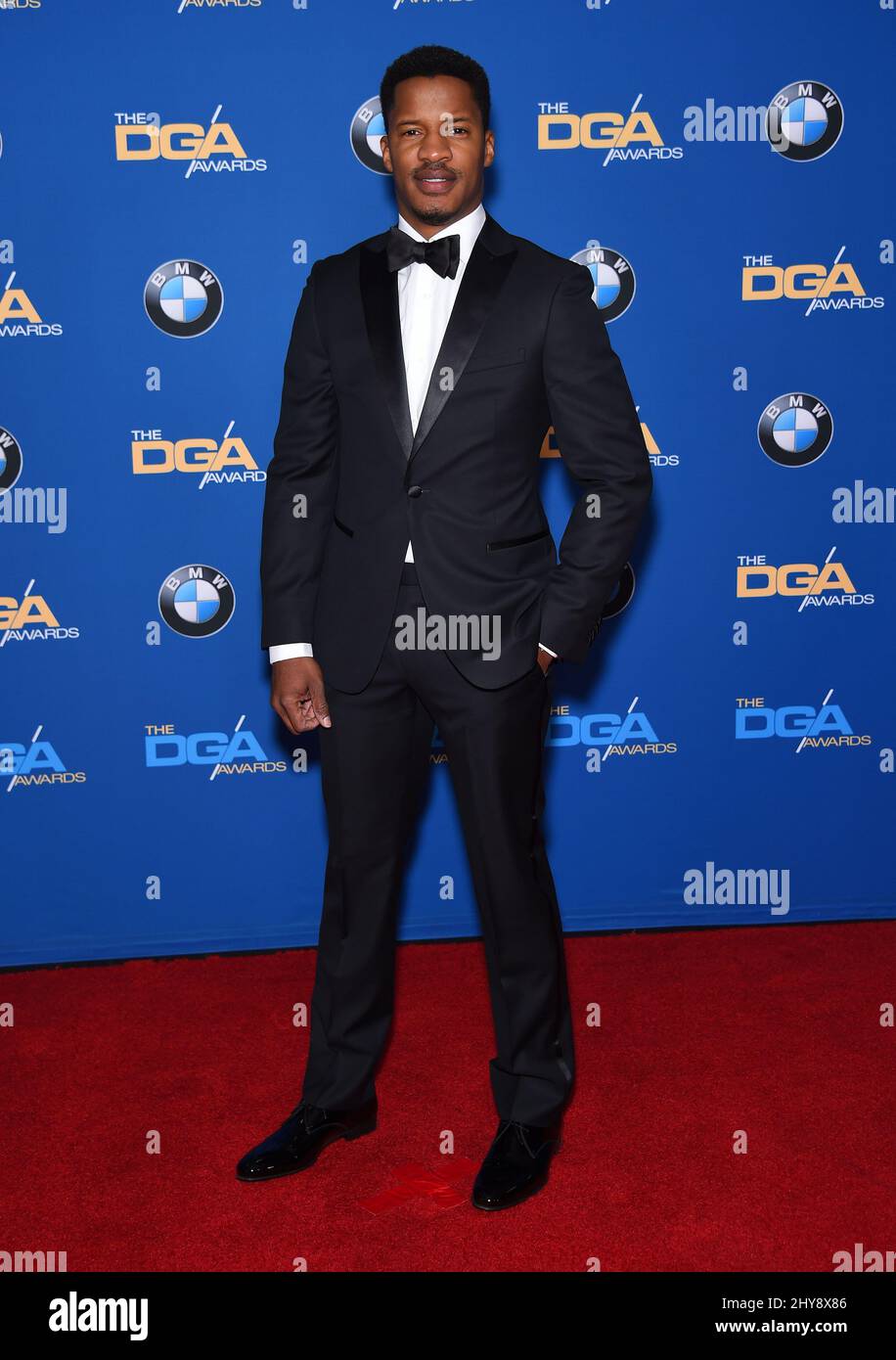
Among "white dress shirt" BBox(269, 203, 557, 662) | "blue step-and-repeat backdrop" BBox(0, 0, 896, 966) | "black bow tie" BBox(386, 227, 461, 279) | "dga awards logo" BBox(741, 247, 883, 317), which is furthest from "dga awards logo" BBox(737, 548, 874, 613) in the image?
"black bow tie" BBox(386, 227, 461, 279)

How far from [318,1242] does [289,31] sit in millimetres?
2724

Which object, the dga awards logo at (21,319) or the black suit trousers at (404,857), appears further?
the dga awards logo at (21,319)

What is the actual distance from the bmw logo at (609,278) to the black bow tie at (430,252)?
3.72 ft

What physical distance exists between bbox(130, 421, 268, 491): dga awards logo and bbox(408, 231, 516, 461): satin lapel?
45.8 inches

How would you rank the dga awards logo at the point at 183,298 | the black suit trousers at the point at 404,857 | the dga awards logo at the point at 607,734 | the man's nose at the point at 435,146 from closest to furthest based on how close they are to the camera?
the man's nose at the point at 435,146 < the black suit trousers at the point at 404,857 < the dga awards logo at the point at 183,298 < the dga awards logo at the point at 607,734

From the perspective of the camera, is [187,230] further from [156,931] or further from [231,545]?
[156,931]

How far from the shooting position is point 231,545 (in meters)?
3.40

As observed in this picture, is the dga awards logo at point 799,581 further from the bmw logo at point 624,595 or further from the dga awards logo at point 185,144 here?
the dga awards logo at point 185,144

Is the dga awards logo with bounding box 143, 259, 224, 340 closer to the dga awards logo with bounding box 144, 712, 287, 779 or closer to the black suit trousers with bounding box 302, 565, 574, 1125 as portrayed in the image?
the dga awards logo with bounding box 144, 712, 287, 779

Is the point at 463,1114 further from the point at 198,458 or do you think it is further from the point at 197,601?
the point at 198,458

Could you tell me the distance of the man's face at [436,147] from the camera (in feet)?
7.30

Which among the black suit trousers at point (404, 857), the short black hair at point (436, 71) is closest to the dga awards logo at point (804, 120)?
the short black hair at point (436, 71)

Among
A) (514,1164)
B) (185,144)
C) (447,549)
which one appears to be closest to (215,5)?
(185,144)

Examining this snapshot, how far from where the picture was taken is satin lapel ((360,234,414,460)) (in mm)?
2271
